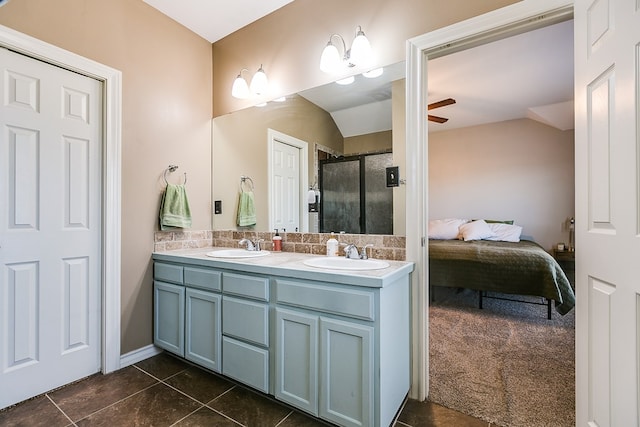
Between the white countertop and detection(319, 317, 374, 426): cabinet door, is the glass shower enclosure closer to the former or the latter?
the white countertop

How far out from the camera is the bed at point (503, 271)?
9.29 ft

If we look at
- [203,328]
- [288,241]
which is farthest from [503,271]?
[203,328]

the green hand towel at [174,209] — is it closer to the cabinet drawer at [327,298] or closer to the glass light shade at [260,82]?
the glass light shade at [260,82]

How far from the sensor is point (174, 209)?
2281 mm

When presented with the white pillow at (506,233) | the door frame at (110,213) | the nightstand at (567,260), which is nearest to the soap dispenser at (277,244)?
the door frame at (110,213)

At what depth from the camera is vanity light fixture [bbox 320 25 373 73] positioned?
1.80m

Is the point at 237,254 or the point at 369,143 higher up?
the point at 369,143

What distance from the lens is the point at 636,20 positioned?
3.04 feet

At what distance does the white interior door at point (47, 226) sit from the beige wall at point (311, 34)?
3.54ft

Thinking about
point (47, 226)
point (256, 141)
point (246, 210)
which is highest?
point (256, 141)

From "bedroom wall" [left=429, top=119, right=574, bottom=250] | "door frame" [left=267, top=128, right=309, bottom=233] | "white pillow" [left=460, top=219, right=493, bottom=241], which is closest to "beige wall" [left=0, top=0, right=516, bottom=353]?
"door frame" [left=267, top=128, right=309, bottom=233]

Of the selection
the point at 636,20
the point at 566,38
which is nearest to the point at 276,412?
the point at 636,20

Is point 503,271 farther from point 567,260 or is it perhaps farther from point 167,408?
point 167,408

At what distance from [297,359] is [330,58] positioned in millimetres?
1813
